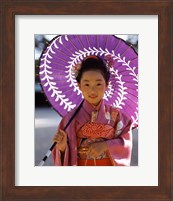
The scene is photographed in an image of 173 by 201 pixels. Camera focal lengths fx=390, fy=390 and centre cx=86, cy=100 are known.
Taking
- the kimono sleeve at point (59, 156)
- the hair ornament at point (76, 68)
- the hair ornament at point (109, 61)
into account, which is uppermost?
the hair ornament at point (109, 61)

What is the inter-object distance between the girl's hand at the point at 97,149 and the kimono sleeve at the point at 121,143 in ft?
0.06

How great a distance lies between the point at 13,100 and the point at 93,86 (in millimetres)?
265

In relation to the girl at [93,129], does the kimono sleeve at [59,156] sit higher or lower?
lower

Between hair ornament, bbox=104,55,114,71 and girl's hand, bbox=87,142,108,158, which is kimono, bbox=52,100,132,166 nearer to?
girl's hand, bbox=87,142,108,158

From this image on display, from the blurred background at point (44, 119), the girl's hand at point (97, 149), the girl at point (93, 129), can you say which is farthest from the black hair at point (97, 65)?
the girl's hand at point (97, 149)

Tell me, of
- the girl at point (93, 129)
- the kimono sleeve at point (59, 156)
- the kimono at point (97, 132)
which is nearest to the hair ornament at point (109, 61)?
the girl at point (93, 129)

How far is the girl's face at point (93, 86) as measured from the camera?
50.9 inches

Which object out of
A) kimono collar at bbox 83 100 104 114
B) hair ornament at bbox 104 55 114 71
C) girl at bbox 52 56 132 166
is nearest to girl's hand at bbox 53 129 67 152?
girl at bbox 52 56 132 166

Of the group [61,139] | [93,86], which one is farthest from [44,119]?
[93,86]

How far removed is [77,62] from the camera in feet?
4.26

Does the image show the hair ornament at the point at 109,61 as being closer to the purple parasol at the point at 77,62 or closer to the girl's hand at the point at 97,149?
the purple parasol at the point at 77,62

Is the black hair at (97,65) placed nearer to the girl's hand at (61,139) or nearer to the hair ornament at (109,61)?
the hair ornament at (109,61)

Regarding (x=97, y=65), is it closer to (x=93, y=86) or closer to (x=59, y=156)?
(x=93, y=86)

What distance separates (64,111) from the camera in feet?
4.26
